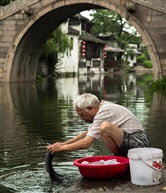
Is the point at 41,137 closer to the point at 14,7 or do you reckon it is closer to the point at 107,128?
the point at 107,128

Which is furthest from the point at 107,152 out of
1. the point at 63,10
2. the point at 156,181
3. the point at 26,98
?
the point at 63,10

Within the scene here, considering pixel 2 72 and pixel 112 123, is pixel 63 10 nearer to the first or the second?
pixel 2 72

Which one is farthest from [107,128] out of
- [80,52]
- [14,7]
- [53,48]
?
[80,52]

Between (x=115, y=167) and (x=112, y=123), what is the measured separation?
57 centimetres

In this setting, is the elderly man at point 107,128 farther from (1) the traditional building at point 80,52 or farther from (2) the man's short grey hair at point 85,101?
(1) the traditional building at point 80,52

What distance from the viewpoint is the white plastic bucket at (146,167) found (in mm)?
5777

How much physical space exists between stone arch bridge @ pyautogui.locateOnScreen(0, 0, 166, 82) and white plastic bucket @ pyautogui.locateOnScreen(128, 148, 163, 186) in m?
19.6

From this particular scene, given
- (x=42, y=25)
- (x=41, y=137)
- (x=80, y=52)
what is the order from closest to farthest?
(x=41, y=137) → (x=42, y=25) → (x=80, y=52)

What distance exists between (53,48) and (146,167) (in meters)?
35.3

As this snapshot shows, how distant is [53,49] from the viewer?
134 feet

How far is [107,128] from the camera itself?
6203mm

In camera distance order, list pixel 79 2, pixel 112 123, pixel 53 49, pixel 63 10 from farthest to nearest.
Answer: pixel 53 49 < pixel 63 10 < pixel 79 2 < pixel 112 123

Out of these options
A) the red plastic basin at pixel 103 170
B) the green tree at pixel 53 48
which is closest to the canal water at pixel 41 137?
the red plastic basin at pixel 103 170

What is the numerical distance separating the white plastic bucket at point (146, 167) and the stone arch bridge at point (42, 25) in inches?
773
